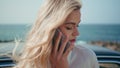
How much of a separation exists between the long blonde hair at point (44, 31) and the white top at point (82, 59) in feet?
0.77

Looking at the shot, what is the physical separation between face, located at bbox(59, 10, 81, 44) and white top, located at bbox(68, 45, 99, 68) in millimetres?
283

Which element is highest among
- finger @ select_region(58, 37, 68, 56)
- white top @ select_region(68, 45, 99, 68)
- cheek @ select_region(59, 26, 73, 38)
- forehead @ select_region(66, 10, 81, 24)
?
forehead @ select_region(66, 10, 81, 24)

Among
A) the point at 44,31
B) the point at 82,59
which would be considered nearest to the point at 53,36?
the point at 44,31

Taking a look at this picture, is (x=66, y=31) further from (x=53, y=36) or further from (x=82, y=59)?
(x=82, y=59)

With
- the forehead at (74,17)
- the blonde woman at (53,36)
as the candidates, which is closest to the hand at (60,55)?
the blonde woman at (53,36)

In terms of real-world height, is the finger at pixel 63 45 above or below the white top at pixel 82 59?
above

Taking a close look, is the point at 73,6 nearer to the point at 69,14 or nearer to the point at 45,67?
the point at 69,14

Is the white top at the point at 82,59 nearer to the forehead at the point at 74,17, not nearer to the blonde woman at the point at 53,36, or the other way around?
the blonde woman at the point at 53,36

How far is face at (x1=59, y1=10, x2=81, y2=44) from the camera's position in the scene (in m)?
2.72

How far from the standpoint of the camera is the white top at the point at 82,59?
2.92 m

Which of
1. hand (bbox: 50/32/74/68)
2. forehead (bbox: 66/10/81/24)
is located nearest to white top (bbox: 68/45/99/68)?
hand (bbox: 50/32/74/68)

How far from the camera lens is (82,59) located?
295 cm

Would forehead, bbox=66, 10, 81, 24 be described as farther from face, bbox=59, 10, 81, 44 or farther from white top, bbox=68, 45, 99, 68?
white top, bbox=68, 45, 99, 68

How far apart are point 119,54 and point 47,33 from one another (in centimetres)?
131
